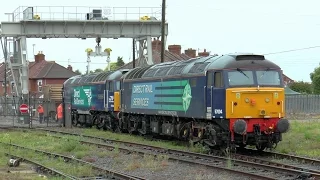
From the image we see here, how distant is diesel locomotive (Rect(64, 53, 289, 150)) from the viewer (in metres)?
17.5

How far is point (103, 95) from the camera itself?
32.1 metres

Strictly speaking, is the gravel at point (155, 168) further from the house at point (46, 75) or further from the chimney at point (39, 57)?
the chimney at point (39, 57)

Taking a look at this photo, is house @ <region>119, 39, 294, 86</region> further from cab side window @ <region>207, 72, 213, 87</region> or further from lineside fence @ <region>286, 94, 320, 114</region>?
cab side window @ <region>207, 72, 213, 87</region>

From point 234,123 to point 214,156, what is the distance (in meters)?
1.28

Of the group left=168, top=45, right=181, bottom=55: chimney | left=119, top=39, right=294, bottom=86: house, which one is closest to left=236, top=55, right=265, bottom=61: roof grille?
left=119, top=39, right=294, bottom=86: house

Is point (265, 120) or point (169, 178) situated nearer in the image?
point (169, 178)

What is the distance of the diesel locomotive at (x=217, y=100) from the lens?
17484 millimetres

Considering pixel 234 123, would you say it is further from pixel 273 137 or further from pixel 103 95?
pixel 103 95

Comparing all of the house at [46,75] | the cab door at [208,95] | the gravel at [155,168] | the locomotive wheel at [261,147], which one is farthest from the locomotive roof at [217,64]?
the house at [46,75]

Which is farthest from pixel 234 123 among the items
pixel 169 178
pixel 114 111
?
pixel 114 111

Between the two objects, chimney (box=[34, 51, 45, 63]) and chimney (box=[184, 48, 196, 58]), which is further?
chimney (box=[34, 51, 45, 63])

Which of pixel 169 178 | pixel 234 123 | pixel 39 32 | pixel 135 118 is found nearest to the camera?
pixel 169 178

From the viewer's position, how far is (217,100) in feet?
58.3

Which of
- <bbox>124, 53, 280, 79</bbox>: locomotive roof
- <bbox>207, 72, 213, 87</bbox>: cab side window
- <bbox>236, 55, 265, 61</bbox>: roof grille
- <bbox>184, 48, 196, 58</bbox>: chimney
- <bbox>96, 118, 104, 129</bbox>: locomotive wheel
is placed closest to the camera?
<bbox>124, 53, 280, 79</bbox>: locomotive roof
